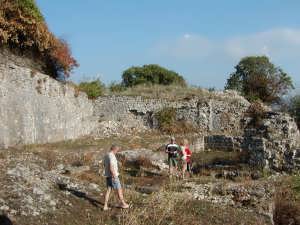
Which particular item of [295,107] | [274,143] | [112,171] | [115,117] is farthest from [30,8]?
[295,107]

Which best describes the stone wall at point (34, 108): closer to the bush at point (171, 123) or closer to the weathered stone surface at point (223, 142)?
the bush at point (171, 123)

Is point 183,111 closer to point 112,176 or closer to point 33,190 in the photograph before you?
point 112,176

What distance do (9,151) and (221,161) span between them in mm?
8324

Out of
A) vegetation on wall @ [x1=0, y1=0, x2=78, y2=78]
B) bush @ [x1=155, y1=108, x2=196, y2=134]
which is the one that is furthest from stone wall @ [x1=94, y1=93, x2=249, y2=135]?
vegetation on wall @ [x1=0, y1=0, x2=78, y2=78]

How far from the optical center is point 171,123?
31781mm

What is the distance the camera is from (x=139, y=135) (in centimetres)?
3033

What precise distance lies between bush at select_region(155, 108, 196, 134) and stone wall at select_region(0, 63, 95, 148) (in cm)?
619

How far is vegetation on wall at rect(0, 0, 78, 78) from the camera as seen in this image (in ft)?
65.4

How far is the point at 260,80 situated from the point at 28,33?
105 ft

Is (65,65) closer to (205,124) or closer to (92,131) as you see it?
(92,131)

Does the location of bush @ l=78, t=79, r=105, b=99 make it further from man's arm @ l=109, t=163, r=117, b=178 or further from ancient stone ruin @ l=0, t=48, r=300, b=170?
man's arm @ l=109, t=163, r=117, b=178

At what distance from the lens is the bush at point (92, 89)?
108 ft

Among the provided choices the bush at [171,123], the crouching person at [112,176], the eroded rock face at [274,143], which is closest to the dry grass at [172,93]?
the bush at [171,123]

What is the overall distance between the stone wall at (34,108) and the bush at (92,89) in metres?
5.00
